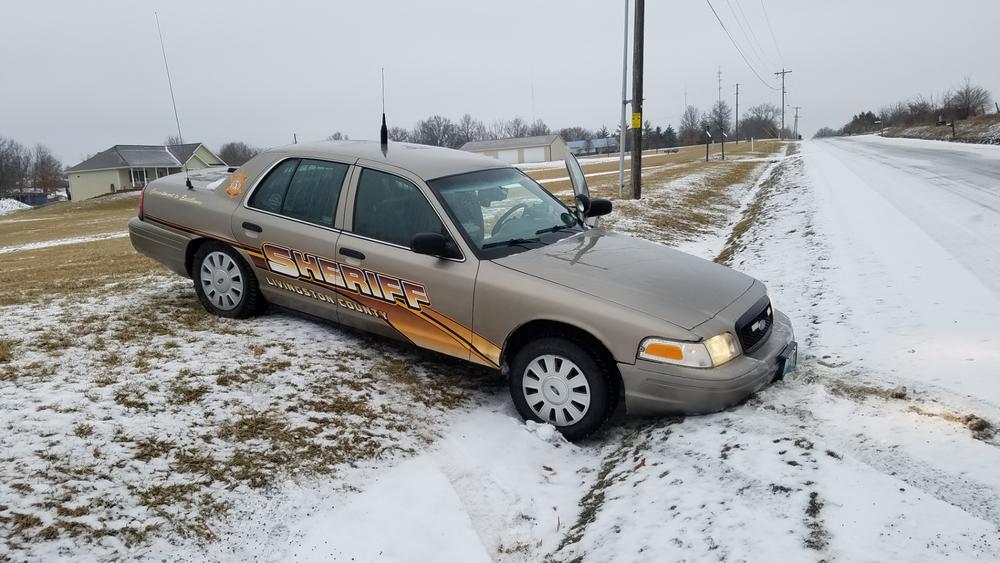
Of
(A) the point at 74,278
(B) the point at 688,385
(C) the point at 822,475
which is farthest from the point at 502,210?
(A) the point at 74,278

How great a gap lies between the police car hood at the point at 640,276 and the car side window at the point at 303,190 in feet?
5.14

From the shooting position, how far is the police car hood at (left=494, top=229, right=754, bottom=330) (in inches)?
149

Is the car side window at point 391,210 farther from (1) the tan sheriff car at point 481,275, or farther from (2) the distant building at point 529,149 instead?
(2) the distant building at point 529,149

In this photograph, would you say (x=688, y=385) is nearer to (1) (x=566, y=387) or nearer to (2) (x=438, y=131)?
(1) (x=566, y=387)

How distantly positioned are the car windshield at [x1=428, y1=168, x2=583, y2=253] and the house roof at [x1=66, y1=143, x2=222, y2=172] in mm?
62688

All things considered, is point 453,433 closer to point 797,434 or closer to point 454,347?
point 454,347

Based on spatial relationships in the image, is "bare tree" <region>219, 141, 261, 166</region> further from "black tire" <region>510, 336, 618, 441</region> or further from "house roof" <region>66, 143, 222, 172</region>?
"black tire" <region>510, 336, 618, 441</region>

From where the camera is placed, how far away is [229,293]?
17.8 feet

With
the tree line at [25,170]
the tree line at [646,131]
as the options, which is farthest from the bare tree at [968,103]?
the tree line at [25,170]

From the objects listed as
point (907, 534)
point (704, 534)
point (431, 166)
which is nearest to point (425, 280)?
point (431, 166)

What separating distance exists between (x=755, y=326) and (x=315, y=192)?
3352mm

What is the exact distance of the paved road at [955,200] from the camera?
7.67m

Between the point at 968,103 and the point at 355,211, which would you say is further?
the point at 968,103

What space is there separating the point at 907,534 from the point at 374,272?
3380 millimetres
